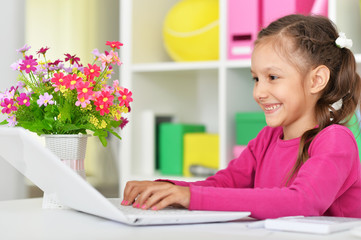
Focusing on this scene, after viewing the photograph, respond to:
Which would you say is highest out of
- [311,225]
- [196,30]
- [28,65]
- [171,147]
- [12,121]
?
[196,30]

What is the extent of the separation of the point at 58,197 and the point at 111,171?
1539mm

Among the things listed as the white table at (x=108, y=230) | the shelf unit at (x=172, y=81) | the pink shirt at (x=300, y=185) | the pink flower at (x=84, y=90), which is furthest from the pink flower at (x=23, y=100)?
the shelf unit at (x=172, y=81)

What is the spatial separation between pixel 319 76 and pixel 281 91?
9cm

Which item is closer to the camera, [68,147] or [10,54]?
[68,147]

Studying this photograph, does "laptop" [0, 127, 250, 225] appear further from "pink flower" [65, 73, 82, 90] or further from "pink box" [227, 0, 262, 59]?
"pink box" [227, 0, 262, 59]

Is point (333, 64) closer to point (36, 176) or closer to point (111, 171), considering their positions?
point (36, 176)

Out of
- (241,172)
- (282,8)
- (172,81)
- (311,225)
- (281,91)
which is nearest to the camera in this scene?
(311,225)

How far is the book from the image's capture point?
771 millimetres

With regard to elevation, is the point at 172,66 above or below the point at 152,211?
above

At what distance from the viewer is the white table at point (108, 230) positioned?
76 cm

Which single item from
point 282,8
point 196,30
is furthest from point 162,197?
point 196,30

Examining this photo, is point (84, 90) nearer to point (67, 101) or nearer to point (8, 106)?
point (67, 101)

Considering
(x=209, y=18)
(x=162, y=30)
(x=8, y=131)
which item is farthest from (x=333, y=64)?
(x=162, y=30)

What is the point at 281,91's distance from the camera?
121cm
